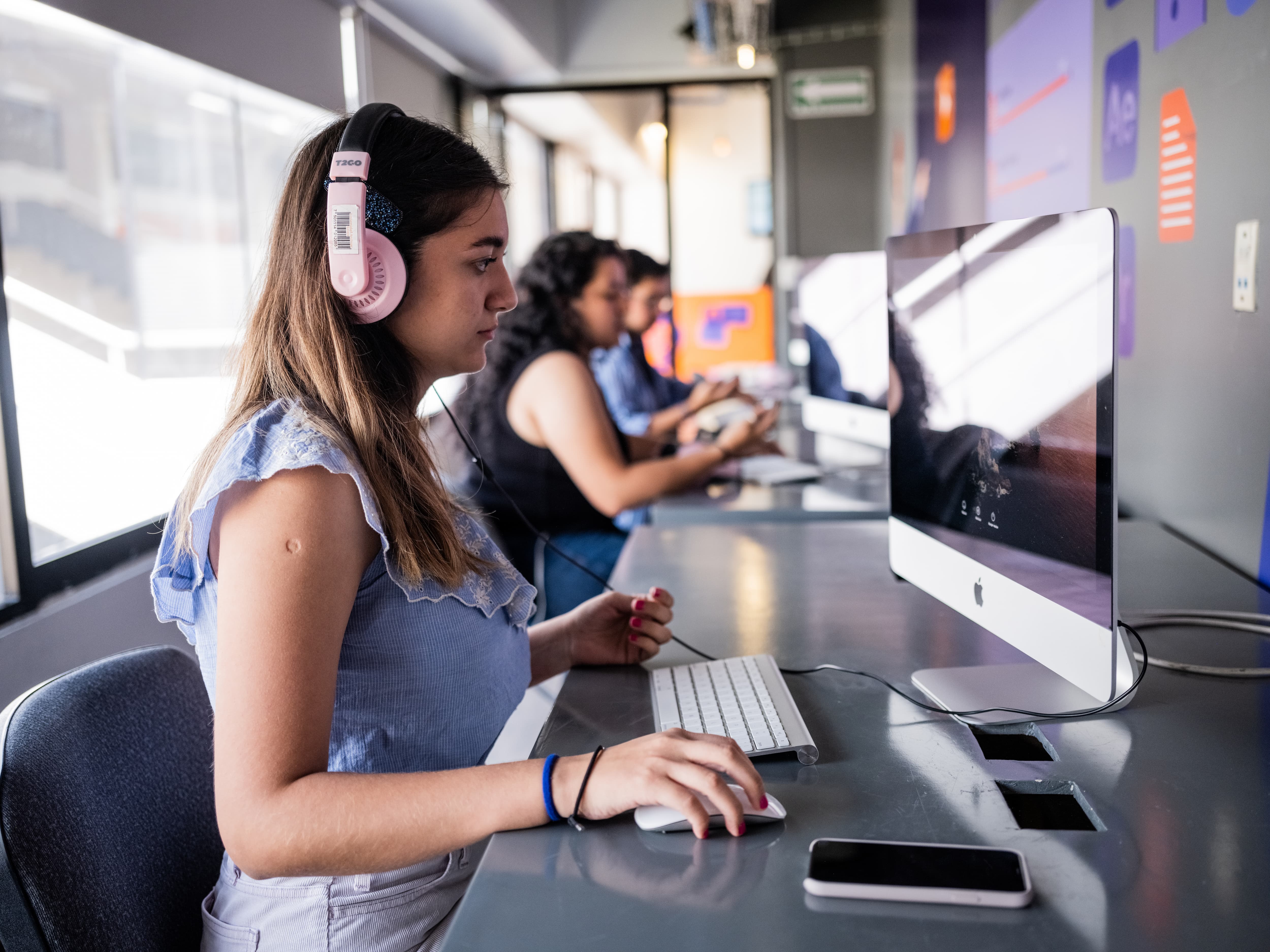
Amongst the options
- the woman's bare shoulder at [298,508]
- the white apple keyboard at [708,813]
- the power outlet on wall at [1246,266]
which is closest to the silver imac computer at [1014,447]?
the white apple keyboard at [708,813]

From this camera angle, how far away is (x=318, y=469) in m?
0.84

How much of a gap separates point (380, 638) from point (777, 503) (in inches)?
57.6

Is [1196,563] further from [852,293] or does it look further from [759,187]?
[759,187]

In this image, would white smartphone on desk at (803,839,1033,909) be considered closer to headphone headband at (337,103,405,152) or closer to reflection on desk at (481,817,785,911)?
reflection on desk at (481,817,785,911)

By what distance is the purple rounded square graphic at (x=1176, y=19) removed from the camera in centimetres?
150

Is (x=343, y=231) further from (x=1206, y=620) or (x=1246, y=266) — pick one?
(x=1246, y=266)

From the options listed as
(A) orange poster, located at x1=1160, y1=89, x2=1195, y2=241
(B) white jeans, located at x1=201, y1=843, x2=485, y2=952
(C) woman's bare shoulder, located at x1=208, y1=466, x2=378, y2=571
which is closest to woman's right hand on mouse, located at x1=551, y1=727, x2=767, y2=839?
(B) white jeans, located at x1=201, y1=843, x2=485, y2=952

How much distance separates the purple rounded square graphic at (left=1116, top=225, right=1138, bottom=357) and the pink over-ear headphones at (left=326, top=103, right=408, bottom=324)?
4.69 feet

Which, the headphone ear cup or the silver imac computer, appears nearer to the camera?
the silver imac computer

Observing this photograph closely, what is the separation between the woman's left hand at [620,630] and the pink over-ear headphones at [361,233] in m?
0.45

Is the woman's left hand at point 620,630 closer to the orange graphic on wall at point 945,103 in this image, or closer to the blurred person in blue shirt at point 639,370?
the blurred person in blue shirt at point 639,370

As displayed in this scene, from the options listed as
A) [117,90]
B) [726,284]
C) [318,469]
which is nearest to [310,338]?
[318,469]

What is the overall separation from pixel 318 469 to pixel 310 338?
18cm

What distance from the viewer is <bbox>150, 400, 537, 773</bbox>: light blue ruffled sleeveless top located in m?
0.87
